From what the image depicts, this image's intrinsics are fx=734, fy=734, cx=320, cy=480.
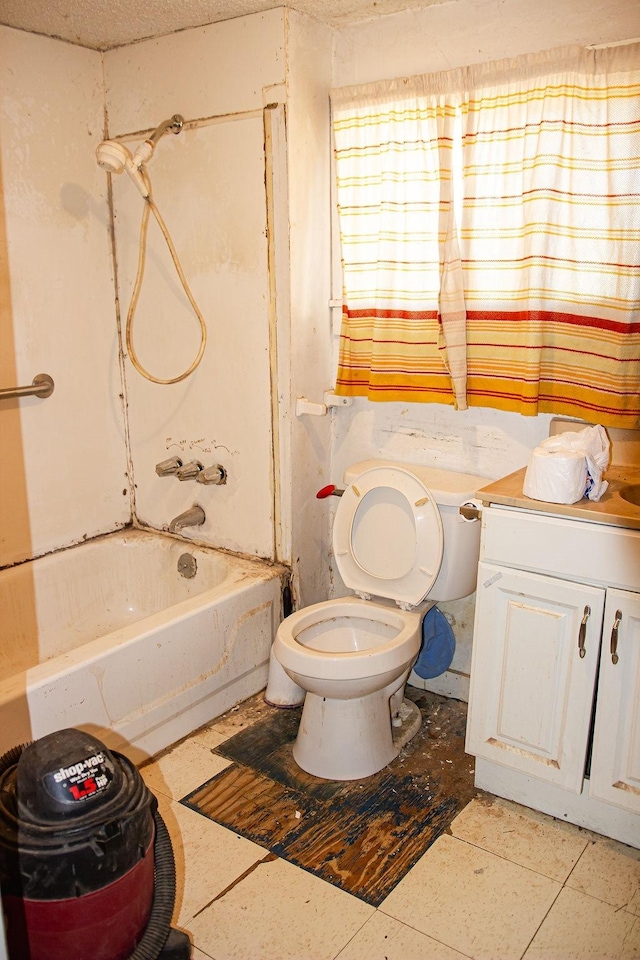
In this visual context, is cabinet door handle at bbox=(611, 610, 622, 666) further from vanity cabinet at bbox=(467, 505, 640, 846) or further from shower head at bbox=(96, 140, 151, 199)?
shower head at bbox=(96, 140, 151, 199)

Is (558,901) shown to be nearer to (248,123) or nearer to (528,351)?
(528,351)

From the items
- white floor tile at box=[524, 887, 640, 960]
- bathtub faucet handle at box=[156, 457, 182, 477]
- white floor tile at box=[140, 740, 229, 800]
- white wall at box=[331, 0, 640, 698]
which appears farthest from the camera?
bathtub faucet handle at box=[156, 457, 182, 477]

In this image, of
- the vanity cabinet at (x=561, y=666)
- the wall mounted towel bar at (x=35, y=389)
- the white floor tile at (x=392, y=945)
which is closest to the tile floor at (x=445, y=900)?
the white floor tile at (x=392, y=945)

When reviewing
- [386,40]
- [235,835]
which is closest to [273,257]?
[386,40]

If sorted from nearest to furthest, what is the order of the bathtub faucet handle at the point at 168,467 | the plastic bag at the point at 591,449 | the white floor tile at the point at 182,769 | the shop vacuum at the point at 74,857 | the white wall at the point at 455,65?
the shop vacuum at the point at 74,857
the plastic bag at the point at 591,449
the white wall at the point at 455,65
the white floor tile at the point at 182,769
the bathtub faucet handle at the point at 168,467

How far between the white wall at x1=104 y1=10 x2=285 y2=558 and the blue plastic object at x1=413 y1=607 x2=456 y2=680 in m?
0.61

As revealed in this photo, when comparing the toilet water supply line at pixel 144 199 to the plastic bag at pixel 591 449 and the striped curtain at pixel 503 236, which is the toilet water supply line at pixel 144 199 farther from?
the plastic bag at pixel 591 449

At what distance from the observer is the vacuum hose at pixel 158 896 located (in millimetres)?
1090

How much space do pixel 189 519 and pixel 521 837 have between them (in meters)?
1.48

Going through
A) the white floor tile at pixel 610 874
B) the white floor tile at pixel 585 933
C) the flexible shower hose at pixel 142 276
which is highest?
the flexible shower hose at pixel 142 276

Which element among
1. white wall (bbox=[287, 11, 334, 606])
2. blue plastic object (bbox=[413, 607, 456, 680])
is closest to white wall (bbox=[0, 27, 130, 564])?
white wall (bbox=[287, 11, 334, 606])

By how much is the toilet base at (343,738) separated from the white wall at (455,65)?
464mm

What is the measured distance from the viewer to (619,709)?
5.59 feet

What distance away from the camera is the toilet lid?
2.12m
